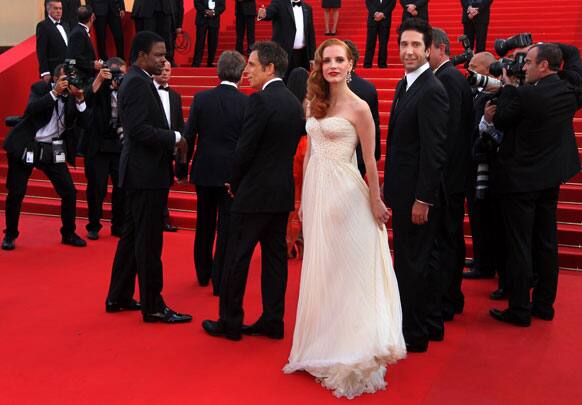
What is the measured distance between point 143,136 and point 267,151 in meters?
0.79

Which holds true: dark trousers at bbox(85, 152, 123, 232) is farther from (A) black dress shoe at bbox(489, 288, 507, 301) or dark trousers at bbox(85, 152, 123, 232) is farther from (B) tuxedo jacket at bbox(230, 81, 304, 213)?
(A) black dress shoe at bbox(489, 288, 507, 301)

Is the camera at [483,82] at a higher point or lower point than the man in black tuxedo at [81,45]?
lower

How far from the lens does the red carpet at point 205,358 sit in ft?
11.7

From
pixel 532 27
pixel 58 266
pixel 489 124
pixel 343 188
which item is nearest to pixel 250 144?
pixel 343 188

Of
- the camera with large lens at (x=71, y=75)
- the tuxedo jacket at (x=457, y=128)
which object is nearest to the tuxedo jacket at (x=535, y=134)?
the tuxedo jacket at (x=457, y=128)

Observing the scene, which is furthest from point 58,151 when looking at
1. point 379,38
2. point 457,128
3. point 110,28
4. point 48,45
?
point 379,38

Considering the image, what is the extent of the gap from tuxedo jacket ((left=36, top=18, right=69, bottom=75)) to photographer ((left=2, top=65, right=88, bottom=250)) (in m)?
3.00

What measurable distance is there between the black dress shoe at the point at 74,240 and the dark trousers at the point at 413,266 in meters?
3.78

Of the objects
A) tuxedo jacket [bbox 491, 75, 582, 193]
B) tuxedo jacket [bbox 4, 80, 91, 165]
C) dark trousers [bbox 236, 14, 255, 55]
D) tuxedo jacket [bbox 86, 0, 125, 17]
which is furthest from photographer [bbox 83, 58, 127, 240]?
dark trousers [bbox 236, 14, 255, 55]

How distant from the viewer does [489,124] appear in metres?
5.00

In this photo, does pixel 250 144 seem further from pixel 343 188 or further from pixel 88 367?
pixel 88 367

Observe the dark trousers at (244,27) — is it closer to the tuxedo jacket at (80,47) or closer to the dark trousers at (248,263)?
the tuxedo jacket at (80,47)

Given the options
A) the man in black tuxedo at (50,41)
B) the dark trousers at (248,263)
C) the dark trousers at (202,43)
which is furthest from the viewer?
the dark trousers at (202,43)

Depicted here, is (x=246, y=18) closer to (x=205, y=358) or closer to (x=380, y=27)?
(x=380, y=27)
